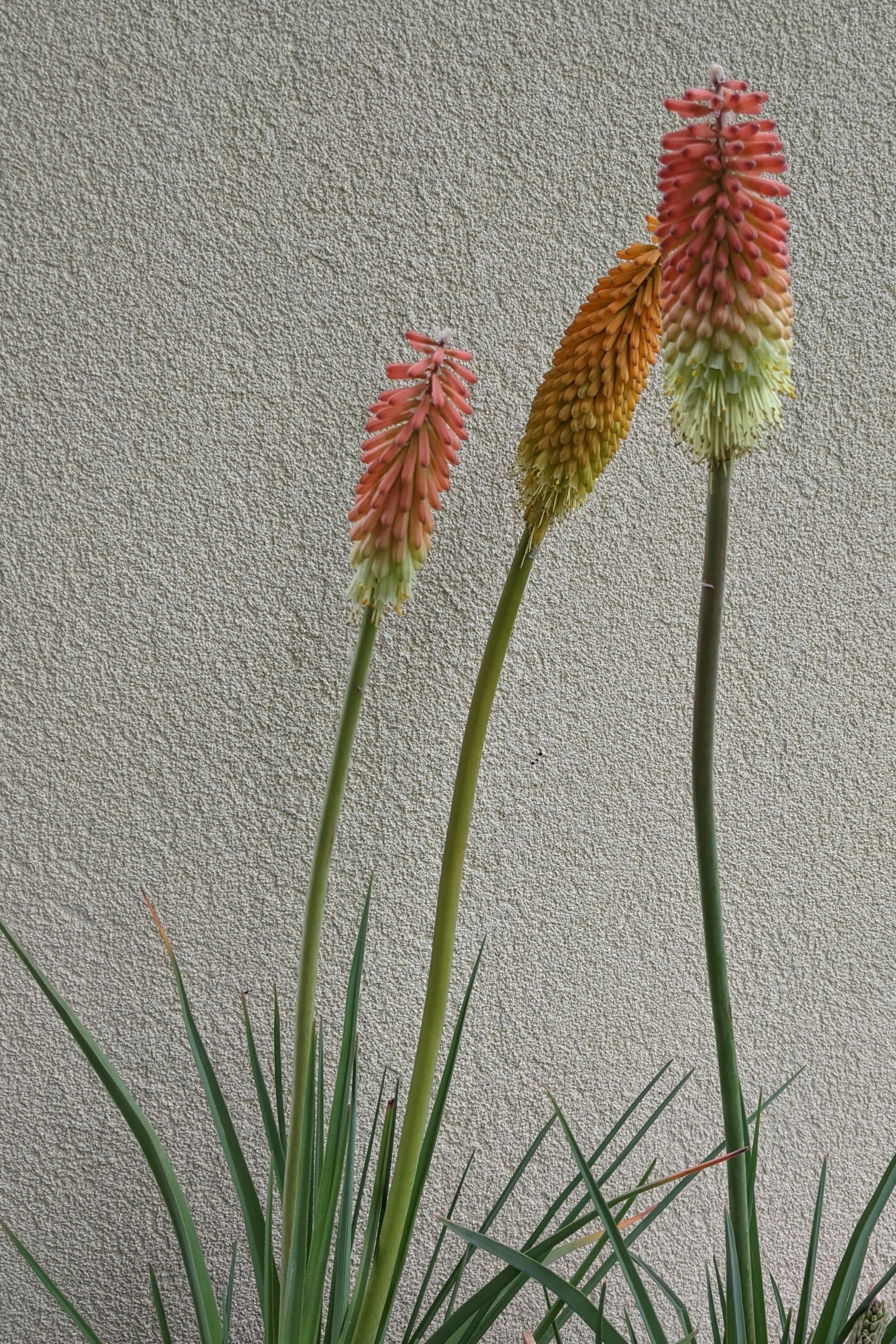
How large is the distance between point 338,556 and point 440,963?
0.52 meters

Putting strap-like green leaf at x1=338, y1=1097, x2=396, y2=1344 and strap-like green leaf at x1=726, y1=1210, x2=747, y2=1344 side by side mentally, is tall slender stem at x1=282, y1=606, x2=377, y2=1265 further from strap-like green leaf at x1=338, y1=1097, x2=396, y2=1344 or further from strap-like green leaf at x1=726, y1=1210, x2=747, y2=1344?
strap-like green leaf at x1=726, y1=1210, x2=747, y2=1344

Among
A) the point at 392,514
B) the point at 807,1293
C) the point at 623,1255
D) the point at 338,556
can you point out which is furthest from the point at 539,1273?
the point at 338,556

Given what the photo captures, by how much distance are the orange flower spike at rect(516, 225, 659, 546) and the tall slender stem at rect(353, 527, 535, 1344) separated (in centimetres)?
5

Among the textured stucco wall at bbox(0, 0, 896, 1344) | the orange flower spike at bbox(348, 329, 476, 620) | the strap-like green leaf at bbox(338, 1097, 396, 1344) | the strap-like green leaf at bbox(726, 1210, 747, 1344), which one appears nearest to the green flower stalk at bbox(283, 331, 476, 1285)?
the orange flower spike at bbox(348, 329, 476, 620)

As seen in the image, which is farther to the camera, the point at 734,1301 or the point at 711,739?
the point at 734,1301

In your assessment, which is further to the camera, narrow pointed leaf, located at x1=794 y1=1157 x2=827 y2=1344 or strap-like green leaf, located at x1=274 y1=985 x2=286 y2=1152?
strap-like green leaf, located at x1=274 y1=985 x2=286 y2=1152

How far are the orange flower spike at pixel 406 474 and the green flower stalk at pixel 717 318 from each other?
5.9 inches

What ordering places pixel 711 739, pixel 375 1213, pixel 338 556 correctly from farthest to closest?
pixel 338 556
pixel 375 1213
pixel 711 739

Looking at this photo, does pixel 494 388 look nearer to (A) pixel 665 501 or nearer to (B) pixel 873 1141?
(A) pixel 665 501

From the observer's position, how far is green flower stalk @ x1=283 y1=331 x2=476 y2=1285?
23.5 inches

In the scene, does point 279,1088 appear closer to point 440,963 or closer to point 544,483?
point 440,963

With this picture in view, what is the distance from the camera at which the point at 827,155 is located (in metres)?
1.03

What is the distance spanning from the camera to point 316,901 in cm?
59

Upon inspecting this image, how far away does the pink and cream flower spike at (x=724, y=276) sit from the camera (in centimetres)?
49
